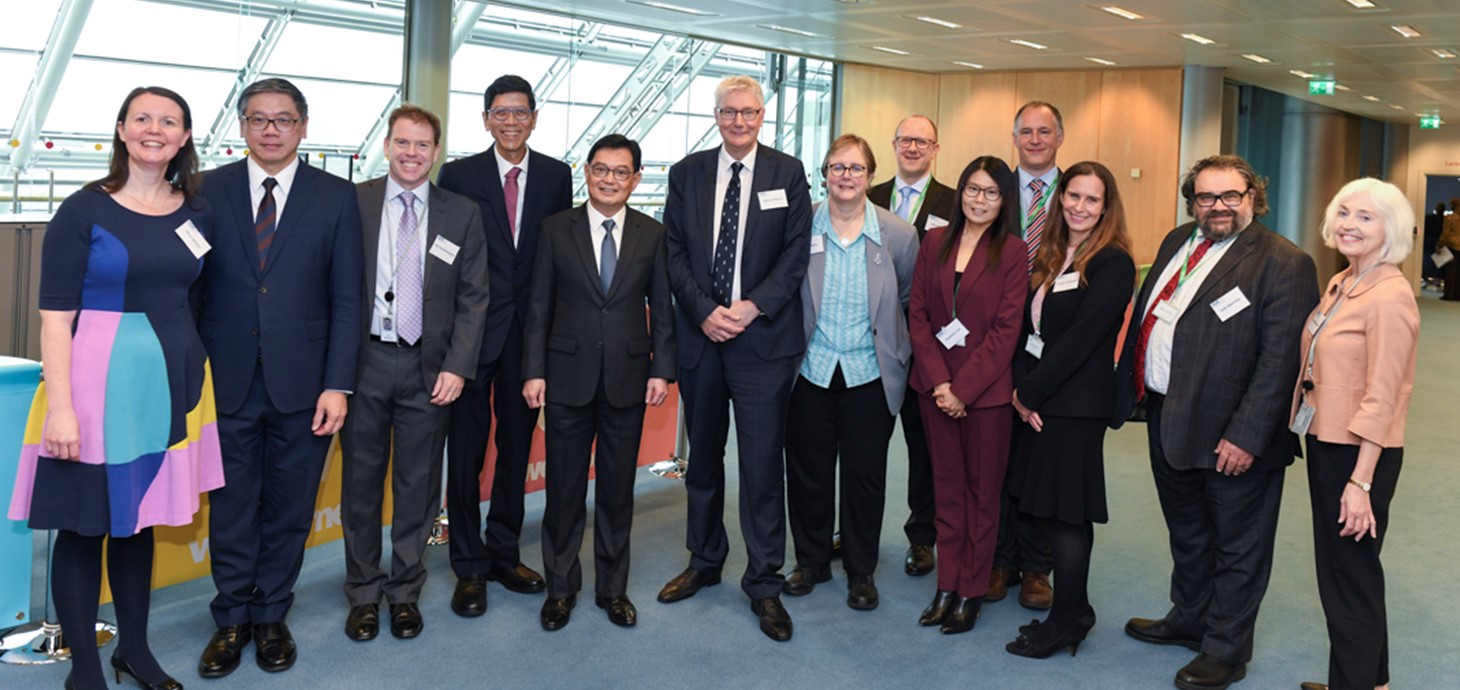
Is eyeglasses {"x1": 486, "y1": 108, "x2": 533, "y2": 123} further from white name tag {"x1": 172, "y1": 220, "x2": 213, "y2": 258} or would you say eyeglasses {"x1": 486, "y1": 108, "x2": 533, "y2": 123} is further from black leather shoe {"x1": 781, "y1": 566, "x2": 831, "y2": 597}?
black leather shoe {"x1": 781, "y1": 566, "x2": 831, "y2": 597}

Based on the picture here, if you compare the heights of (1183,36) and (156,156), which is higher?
(1183,36)

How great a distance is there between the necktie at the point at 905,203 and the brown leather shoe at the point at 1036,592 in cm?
148

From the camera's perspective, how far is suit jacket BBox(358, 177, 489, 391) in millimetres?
3691

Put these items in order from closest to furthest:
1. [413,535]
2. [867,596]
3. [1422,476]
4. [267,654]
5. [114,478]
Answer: [114,478], [267,654], [413,535], [867,596], [1422,476]

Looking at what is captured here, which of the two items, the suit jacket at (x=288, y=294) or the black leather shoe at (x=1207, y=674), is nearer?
the suit jacket at (x=288, y=294)

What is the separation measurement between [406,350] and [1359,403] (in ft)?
8.83

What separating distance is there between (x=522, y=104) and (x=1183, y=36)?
982cm

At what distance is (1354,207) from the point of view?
310 cm

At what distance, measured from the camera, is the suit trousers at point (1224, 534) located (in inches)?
140

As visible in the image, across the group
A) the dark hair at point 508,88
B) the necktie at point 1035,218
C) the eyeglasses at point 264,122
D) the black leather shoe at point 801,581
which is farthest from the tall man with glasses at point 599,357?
the necktie at point 1035,218

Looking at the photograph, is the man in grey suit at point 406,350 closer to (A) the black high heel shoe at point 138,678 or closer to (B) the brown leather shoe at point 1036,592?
(A) the black high heel shoe at point 138,678

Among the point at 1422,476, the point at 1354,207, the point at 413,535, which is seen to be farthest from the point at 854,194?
the point at 1422,476

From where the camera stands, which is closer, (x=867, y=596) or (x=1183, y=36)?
(x=867, y=596)

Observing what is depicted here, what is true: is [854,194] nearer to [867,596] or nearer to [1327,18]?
[867,596]
